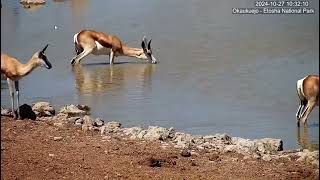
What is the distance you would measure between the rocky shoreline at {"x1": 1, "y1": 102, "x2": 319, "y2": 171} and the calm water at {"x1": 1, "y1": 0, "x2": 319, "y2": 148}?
0.55 metres

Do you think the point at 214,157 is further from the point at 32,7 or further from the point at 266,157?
the point at 32,7

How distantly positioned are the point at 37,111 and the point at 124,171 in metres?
3.12

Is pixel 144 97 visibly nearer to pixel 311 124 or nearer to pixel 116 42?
pixel 311 124

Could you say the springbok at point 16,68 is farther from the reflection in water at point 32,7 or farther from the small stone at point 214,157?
the reflection in water at point 32,7

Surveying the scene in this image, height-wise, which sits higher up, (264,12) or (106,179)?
(264,12)

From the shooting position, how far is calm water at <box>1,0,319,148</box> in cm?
917

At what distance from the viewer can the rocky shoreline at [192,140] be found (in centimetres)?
708

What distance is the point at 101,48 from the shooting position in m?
14.9

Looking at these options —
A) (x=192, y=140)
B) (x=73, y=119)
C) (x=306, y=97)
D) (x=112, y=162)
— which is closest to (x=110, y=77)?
(x=73, y=119)

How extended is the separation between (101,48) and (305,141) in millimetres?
7430

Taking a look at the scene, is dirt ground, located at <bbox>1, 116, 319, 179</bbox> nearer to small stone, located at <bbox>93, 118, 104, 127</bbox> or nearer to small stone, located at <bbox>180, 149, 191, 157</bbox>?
small stone, located at <bbox>180, 149, 191, 157</bbox>

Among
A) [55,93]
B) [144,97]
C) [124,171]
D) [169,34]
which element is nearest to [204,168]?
[124,171]

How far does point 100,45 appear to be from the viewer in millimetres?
14852

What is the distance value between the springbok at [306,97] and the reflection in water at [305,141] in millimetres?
221
